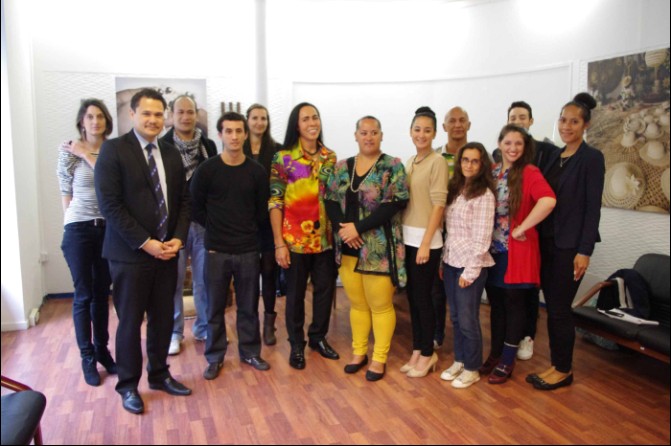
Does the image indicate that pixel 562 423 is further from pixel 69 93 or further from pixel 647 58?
pixel 69 93

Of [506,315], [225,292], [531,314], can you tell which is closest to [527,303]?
[531,314]

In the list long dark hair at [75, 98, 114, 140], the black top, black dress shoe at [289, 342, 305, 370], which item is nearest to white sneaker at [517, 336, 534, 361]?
black dress shoe at [289, 342, 305, 370]

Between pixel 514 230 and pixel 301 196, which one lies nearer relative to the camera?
pixel 514 230

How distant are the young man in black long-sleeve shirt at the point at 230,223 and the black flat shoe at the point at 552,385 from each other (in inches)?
52.7

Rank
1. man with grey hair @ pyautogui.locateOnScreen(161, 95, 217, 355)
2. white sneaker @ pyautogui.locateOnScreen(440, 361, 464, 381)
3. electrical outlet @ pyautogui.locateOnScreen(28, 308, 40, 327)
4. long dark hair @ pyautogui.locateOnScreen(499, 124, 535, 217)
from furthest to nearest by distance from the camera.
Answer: electrical outlet @ pyautogui.locateOnScreen(28, 308, 40, 327), man with grey hair @ pyautogui.locateOnScreen(161, 95, 217, 355), white sneaker @ pyautogui.locateOnScreen(440, 361, 464, 381), long dark hair @ pyautogui.locateOnScreen(499, 124, 535, 217)

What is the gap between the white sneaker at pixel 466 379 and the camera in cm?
259

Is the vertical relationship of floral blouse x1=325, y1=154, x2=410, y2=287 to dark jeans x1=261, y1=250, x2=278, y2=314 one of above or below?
above

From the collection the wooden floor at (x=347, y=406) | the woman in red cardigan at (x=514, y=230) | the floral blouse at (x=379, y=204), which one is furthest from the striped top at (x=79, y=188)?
the woman in red cardigan at (x=514, y=230)

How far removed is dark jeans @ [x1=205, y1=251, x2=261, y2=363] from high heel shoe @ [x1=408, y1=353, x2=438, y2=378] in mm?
830

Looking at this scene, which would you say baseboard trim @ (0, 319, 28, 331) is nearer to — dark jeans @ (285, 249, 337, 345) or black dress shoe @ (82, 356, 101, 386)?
black dress shoe @ (82, 356, 101, 386)

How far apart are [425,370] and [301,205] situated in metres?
1.05

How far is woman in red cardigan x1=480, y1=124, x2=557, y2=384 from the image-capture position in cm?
240

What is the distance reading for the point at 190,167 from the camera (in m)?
2.99

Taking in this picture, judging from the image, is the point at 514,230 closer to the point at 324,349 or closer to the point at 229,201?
the point at 324,349
